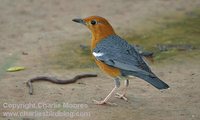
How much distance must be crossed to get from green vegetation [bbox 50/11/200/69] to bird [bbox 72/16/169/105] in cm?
173

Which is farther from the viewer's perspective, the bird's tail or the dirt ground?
the dirt ground

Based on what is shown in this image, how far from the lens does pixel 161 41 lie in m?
10.6

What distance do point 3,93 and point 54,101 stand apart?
770mm

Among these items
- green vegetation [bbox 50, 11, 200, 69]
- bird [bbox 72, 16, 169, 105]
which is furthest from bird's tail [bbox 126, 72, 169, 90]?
green vegetation [bbox 50, 11, 200, 69]

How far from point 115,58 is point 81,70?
1921 mm

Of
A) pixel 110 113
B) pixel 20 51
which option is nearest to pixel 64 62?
pixel 20 51

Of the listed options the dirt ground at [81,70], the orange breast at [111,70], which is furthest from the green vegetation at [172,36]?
the orange breast at [111,70]

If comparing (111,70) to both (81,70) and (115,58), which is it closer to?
(115,58)

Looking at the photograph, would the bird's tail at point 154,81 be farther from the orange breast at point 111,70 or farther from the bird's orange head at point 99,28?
the bird's orange head at point 99,28

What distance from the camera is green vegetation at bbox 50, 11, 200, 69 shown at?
9680 mm

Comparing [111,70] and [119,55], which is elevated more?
[119,55]

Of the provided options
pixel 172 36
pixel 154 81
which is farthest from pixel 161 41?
pixel 154 81

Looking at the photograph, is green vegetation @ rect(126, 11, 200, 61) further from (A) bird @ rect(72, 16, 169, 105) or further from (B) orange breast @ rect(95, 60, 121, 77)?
(B) orange breast @ rect(95, 60, 121, 77)

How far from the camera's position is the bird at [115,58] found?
7170 millimetres
